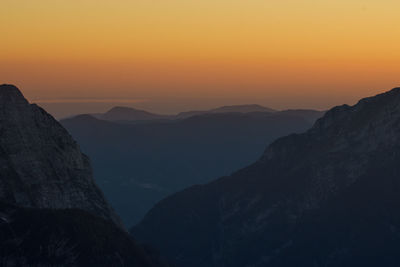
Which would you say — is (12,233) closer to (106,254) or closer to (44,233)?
(44,233)

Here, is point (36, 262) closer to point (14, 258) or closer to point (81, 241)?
point (14, 258)

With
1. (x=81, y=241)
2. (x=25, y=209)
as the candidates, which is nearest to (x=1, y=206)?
(x=25, y=209)

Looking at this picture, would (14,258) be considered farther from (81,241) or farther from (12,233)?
(81,241)

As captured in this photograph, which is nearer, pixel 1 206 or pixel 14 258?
pixel 14 258

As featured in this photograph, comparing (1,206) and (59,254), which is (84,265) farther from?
(1,206)

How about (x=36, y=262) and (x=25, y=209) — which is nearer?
(x=36, y=262)

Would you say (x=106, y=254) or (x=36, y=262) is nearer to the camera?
(x=36, y=262)

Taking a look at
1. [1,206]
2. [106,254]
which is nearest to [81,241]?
[106,254]
